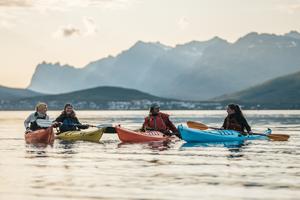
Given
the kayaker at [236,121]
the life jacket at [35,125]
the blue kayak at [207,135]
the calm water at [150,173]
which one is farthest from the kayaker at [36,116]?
the kayaker at [236,121]

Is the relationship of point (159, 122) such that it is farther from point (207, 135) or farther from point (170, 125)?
point (207, 135)

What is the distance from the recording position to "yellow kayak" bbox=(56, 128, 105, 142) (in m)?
42.2

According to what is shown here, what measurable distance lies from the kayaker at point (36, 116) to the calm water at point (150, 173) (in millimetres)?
3440

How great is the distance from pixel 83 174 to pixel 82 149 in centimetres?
1275

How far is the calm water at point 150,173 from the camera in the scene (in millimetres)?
18750

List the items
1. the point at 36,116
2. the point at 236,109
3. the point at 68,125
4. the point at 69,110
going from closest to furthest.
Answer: the point at 36,116 → the point at 236,109 → the point at 69,110 → the point at 68,125

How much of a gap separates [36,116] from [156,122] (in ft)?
23.8

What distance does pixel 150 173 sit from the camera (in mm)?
23328

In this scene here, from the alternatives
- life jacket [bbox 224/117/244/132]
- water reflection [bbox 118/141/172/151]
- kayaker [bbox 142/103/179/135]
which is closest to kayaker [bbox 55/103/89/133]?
water reflection [bbox 118/141/172/151]

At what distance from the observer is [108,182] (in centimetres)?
2091

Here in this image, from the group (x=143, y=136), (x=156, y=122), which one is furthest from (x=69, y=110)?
(x=156, y=122)

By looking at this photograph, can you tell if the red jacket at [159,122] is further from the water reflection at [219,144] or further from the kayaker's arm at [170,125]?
the water reflection at [219,144]

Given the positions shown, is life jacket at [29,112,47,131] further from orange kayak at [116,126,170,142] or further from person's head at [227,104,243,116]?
person's head at [227,104,243,116]

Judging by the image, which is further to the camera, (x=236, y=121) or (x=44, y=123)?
(x=236, y=121)
